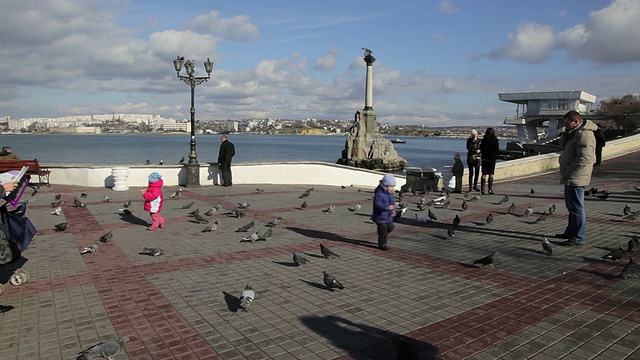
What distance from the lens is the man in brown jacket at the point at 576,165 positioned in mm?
7586

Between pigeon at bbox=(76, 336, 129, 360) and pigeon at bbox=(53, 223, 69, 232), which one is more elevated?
pigeon at bbox=(76, 336, 129, 360)

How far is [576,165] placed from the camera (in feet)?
25.1

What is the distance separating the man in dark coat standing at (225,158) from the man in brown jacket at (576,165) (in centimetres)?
1195

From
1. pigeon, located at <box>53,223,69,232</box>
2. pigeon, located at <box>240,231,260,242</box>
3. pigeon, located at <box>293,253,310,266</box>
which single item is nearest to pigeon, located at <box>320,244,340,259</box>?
pigeon, located at <box>293,253,310,266</box>

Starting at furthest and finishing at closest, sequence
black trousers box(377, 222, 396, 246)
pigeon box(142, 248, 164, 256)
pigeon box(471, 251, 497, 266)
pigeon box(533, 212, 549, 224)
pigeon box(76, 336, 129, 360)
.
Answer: pigeon box(533, 212, 549, 224), black trousers box(377, 222, 396, 246), pigeon box(142, 248, 164, 256), pigeon box(471, 251, 497, 266), pigeon box(76, 336, 129, 360)

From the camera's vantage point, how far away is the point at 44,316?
190 inches

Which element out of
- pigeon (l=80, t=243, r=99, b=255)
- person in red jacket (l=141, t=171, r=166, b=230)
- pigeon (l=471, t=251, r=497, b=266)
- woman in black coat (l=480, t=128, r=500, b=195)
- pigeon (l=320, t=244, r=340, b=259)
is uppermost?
woman in black coat (l=480, t=128, r=500, b=195)

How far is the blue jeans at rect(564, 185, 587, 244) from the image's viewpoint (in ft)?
25.5

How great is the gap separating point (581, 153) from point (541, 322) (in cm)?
422

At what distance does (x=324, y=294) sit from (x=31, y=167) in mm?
13608

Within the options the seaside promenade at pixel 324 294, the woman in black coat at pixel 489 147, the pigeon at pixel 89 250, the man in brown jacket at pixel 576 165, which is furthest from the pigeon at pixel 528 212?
the pigeon at pixel 89 250

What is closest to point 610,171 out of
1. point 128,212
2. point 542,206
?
point 542,206

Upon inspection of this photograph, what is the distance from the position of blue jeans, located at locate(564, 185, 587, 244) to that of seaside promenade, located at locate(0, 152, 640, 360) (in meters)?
0.32

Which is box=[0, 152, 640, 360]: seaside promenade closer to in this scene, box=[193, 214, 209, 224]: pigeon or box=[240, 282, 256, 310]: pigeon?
box=[240, 282, 256, 310]: pigeon
